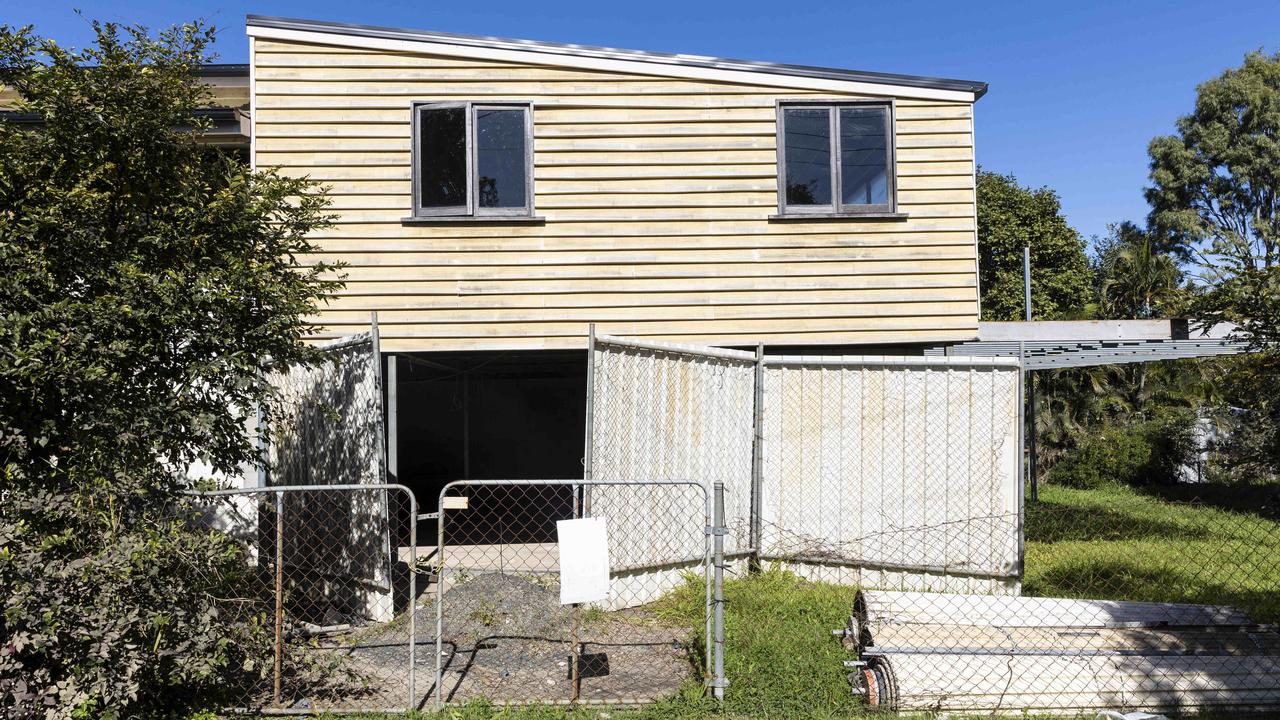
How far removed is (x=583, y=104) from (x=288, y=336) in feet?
14.7

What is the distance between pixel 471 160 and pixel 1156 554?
26.8 ft

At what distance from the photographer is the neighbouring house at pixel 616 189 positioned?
877cm

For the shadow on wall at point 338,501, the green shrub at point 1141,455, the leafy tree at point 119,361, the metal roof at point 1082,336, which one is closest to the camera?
the leafy tree at point 119,361

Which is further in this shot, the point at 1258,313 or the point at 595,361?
the point at 595,361

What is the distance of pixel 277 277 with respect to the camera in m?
5.77

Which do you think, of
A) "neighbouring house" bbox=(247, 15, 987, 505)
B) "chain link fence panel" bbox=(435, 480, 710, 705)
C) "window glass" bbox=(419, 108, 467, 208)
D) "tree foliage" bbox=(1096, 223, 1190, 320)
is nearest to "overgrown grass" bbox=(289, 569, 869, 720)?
"chain link fence panel" bbox=(435, 480, 710, 705)

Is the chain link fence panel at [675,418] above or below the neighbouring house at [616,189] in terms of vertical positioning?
below

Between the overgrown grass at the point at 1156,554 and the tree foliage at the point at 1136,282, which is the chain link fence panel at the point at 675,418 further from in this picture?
the tree foliage at the point at 1136,282

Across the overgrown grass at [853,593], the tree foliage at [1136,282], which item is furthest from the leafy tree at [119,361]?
the tree foliage at [1136,282]

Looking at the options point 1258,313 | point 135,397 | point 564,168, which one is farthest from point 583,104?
point 1258,313

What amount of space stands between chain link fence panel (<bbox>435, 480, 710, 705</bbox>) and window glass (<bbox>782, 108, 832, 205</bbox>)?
3354 millimetres

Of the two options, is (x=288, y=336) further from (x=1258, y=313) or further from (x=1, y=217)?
(x=1258, y=313)

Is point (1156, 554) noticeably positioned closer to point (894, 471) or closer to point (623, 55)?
point (894, 471)

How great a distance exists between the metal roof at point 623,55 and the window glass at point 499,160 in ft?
2.28
